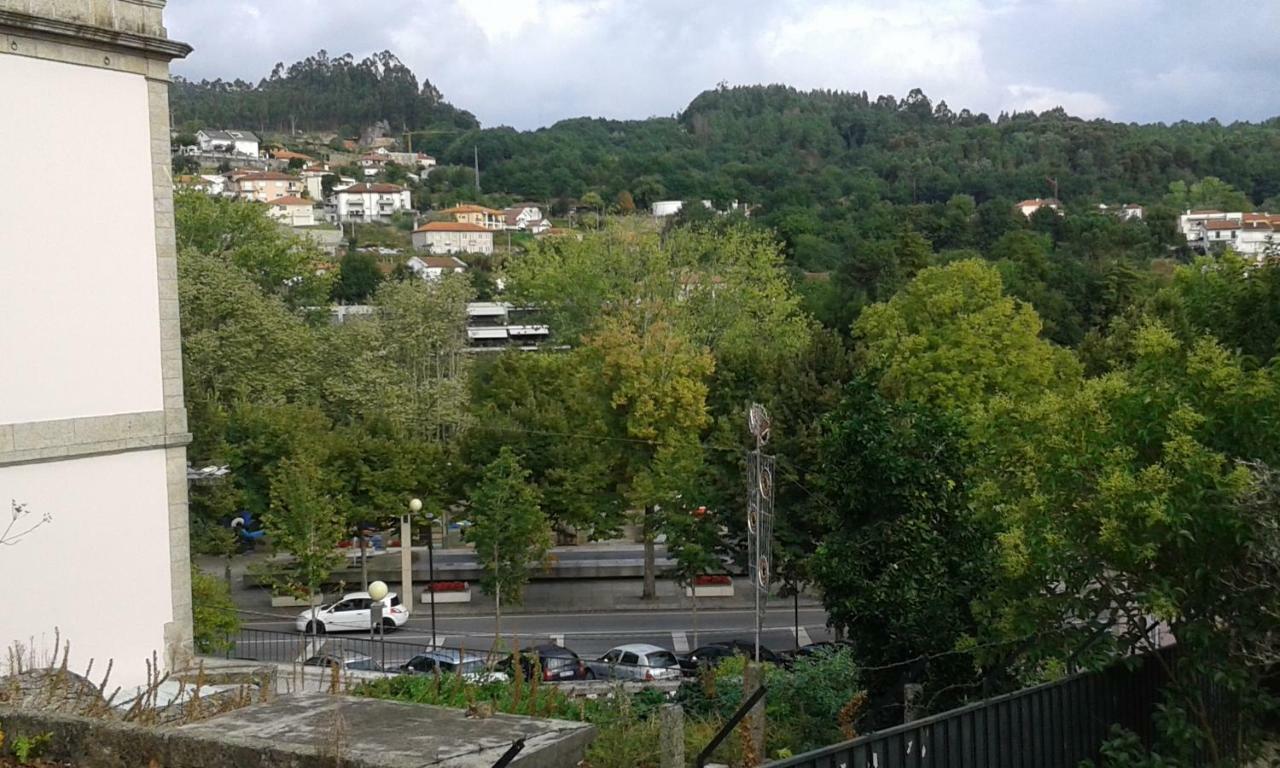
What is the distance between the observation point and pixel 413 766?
5.88 meters

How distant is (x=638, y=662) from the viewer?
80.7 ft

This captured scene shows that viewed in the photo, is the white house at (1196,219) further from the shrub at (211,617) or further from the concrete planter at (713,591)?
the shrub at (211,617)

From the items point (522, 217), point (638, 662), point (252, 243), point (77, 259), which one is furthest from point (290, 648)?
point (522, 217)

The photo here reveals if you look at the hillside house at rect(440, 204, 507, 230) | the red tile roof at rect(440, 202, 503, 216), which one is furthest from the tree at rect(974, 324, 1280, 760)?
the hillside house at rect(440, 204, 507, 230)

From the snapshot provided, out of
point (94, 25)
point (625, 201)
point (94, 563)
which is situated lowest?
point (94, 563)

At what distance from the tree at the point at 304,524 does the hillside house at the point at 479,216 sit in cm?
13074

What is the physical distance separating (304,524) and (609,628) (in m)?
7.58

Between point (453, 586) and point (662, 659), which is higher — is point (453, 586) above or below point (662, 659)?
below

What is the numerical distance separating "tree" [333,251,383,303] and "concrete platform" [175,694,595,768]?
291 feet

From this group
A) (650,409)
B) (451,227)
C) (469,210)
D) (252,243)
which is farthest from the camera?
(469,210)

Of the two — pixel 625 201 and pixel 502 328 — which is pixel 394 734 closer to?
pixel 502 328

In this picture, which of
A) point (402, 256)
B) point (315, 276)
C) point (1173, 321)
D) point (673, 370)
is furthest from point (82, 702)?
point (402, 256)

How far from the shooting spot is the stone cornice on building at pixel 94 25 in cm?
1355

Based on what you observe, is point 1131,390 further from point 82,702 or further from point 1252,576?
point 82,702
